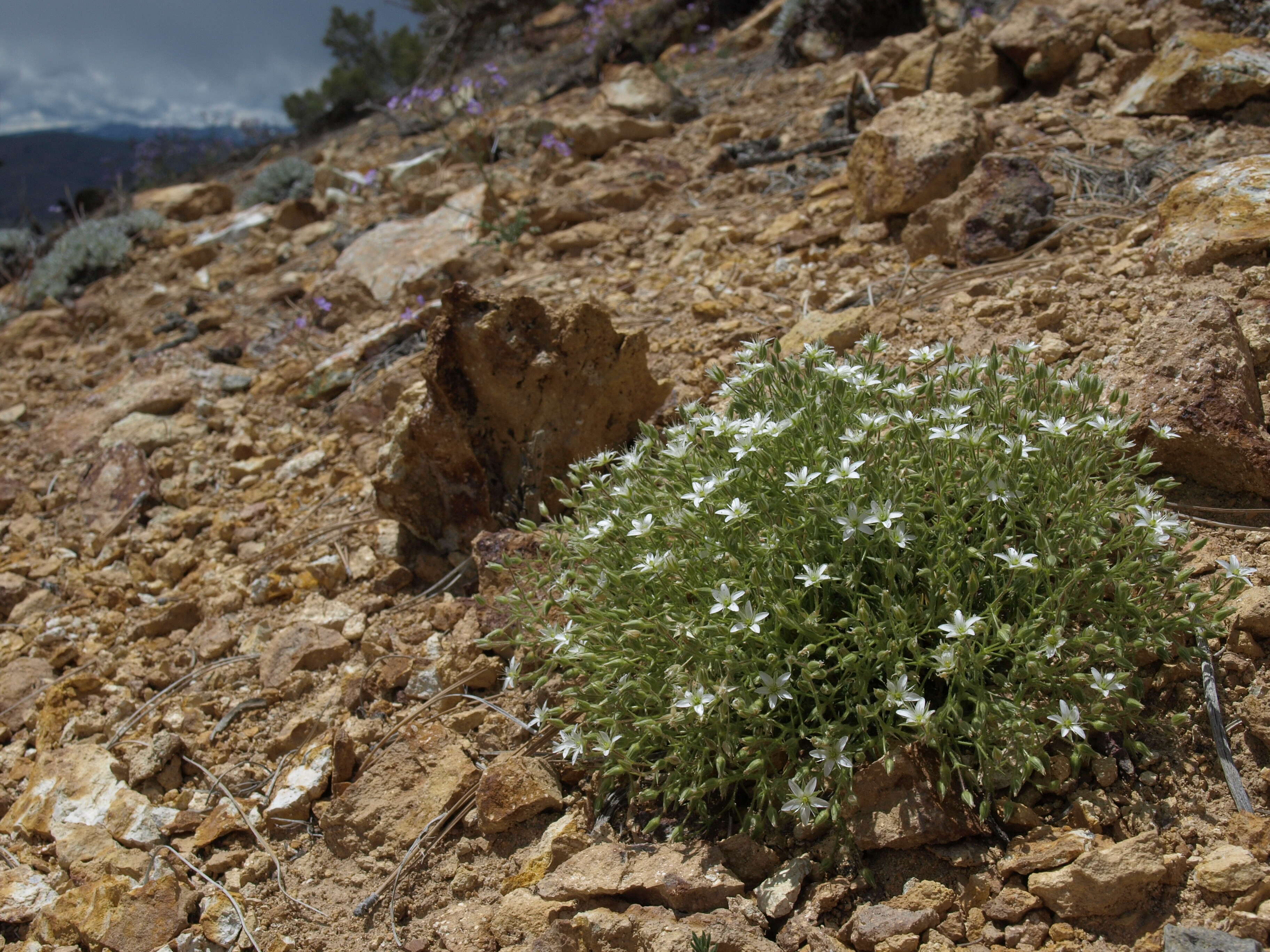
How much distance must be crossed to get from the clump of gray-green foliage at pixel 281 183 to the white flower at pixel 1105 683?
8494 millimetres

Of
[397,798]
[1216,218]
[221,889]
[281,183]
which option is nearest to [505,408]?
[397,798]

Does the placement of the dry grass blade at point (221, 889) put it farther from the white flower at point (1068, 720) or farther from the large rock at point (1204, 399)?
the large rock at point (1204, 399)

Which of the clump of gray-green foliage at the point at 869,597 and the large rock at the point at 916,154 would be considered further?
the large rock at the point at 916,154

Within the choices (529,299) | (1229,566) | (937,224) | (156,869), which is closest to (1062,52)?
(937,224)

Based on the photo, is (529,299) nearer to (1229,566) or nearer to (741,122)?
(1229,566)

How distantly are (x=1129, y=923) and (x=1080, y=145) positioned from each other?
13.0 feet

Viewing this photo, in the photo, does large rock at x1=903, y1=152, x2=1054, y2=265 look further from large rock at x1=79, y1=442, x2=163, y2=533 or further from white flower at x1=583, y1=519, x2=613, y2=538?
large rock at x1=79, y1=442, x2=163, y2=533

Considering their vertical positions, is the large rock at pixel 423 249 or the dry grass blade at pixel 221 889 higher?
the large rock at pixel 423 249

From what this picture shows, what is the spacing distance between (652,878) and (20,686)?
277 centimetres

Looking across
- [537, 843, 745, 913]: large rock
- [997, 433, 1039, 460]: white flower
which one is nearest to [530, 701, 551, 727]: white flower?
[537, 843, 745, 913]: large rock

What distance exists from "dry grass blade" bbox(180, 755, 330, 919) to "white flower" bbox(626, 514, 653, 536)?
4.36 feet

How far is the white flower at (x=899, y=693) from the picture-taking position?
2016 mm

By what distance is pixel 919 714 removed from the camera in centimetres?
194

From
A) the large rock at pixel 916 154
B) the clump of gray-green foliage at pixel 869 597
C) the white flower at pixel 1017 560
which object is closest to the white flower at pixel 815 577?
the clump of gray-green foliage at pixel 869 597
